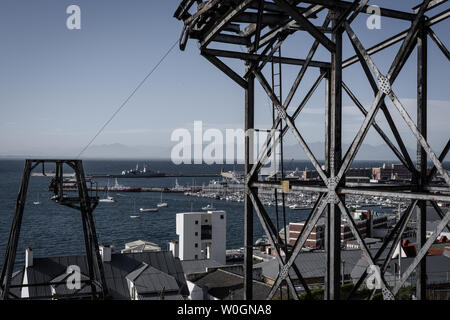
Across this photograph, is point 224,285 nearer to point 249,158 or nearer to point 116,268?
point 116,268

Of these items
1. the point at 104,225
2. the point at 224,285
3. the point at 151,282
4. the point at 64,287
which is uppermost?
the point at 64,287

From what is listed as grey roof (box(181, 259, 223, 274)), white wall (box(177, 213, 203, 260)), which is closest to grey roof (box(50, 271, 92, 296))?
grey roof (box(181, 259, 223, 274))

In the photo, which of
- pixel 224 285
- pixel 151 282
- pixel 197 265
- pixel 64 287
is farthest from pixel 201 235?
pixel 64 287

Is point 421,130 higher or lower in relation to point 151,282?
higher

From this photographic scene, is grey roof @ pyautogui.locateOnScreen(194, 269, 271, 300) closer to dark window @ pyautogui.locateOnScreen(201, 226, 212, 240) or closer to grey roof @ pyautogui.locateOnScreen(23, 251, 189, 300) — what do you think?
grey roof @ pyautogui.locateOnScreen(23, 251, 189, 300)

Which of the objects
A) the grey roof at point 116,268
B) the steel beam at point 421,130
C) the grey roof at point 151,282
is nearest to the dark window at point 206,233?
the grey roof at point 116,268

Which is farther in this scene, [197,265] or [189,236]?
[189,236]

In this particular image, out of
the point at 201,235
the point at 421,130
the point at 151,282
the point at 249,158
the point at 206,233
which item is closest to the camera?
the point at 421,130

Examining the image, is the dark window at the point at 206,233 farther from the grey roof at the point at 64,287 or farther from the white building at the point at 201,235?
the grey roof at the point at 64,287
